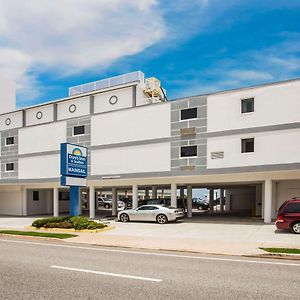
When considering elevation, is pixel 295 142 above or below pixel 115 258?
above

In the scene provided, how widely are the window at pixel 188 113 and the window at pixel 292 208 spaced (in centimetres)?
1090

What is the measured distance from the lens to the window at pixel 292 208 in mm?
17987

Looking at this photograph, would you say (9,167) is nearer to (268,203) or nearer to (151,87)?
(151,87)

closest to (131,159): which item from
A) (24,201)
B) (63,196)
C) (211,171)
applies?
(211,171)

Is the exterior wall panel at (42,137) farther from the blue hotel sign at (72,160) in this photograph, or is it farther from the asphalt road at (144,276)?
the asphalt road at (144,276)

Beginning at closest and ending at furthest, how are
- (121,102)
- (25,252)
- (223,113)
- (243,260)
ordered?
(243,260) → (25,252) → (223,113) → (121,102)

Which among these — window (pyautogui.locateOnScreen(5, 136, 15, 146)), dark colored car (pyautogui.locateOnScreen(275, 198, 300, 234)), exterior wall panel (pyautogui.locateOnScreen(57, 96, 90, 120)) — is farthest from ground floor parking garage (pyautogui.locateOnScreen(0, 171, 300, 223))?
exterior wall panel (pyautogui.locateOnScreen(57, 96, 90, 120))

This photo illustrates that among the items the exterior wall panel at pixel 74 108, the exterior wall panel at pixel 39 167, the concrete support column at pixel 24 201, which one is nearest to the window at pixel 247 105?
the exterior wall panel at pixel 39 167

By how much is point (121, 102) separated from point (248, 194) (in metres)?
22.7

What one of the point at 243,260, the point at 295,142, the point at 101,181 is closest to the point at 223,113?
the point at 295,142

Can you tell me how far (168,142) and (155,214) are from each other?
5.67 meters

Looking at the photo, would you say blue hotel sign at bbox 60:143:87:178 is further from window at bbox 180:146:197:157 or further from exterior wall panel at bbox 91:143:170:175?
window at bbox 180:146:197:157

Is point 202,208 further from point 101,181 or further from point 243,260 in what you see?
point 243,260

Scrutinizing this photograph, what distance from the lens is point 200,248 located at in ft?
46.6
